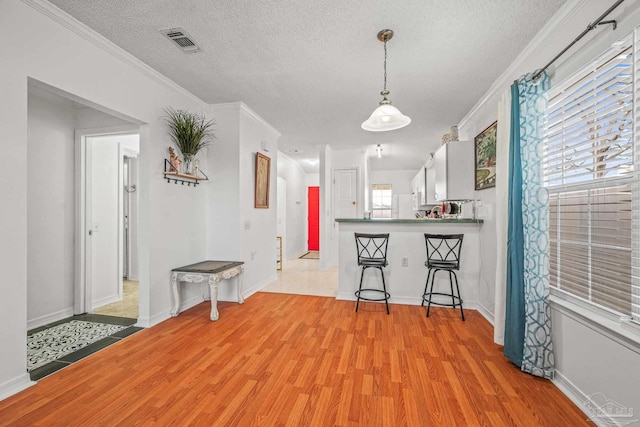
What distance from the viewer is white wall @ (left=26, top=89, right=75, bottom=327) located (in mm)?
2852

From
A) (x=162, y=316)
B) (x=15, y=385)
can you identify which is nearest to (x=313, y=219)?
(x=162, y=316)

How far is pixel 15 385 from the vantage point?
183 cm

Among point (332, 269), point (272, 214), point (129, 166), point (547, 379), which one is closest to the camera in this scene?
point (547, 379)

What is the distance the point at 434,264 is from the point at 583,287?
1.47m

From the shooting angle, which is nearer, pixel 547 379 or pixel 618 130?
pixel 618 130

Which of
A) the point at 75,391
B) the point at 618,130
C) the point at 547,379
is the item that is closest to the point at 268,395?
the point at 75,391

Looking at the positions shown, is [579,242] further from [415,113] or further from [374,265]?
[415,113]

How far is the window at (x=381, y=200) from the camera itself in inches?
361

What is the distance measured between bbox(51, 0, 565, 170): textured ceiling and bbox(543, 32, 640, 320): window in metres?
0.72

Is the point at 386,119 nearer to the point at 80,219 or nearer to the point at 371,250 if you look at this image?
the point at 371,250

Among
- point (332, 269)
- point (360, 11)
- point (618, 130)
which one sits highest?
point (360, 11)

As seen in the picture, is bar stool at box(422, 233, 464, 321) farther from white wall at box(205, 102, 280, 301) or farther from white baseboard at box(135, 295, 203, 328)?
white baseboard at box(135, 295, 203, 328)

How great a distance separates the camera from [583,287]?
1791 millimetres

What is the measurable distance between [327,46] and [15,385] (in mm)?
3321
